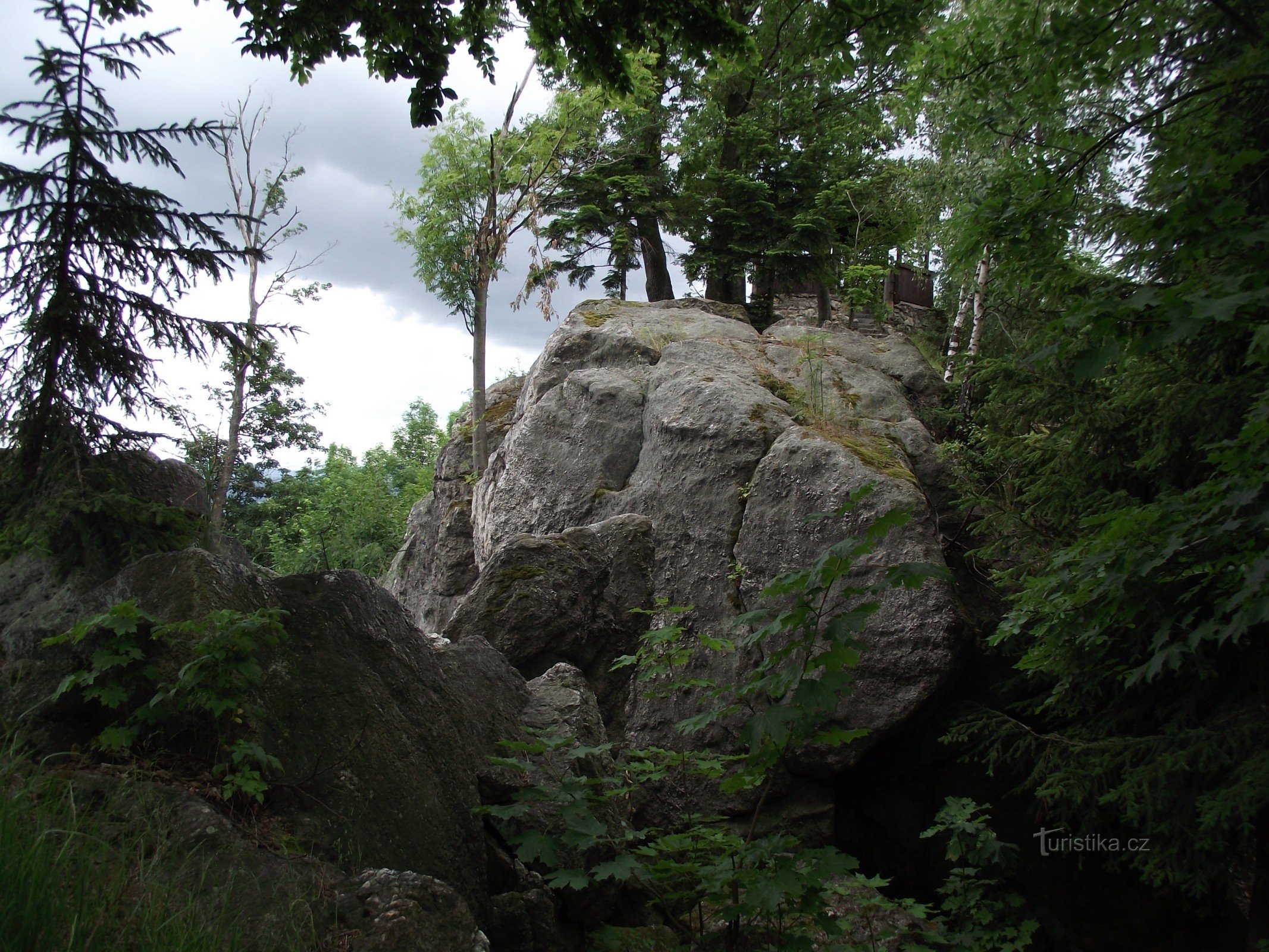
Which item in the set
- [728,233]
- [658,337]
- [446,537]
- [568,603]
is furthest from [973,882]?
[728,233]

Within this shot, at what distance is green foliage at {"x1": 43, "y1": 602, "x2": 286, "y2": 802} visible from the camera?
278 cm

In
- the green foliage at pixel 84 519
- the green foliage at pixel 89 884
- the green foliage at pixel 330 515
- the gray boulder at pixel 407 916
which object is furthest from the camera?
the green foliage at pixel 330 515

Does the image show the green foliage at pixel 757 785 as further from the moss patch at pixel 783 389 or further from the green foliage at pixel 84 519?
the moss patch at pixel 783 389

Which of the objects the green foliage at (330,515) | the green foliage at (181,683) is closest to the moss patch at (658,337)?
the green foliage at (181,683)

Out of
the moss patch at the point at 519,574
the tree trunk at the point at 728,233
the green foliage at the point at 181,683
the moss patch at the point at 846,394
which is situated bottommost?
the green foliage at the point at 181,683

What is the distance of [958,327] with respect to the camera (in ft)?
37.8

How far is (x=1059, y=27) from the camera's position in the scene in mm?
4133

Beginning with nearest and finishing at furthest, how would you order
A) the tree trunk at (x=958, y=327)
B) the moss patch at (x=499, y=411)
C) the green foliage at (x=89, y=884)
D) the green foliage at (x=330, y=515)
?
the green foliage at (x=89, y=884), the tree trunk at (x=958, y=327), the moss patch at (x=499, y=411), the green foliage at (x=330, y=515)

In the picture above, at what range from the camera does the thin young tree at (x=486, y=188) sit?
15.5 m

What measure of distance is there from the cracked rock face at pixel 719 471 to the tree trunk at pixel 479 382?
5.79 feet

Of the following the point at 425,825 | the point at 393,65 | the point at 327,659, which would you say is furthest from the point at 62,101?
the point at 425,825

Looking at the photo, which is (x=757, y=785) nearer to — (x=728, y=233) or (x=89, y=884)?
(x=89, y=884)

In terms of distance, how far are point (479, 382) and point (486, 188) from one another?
426 centimetres

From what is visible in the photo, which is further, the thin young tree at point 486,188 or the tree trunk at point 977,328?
the thin young tree at point 486,188
